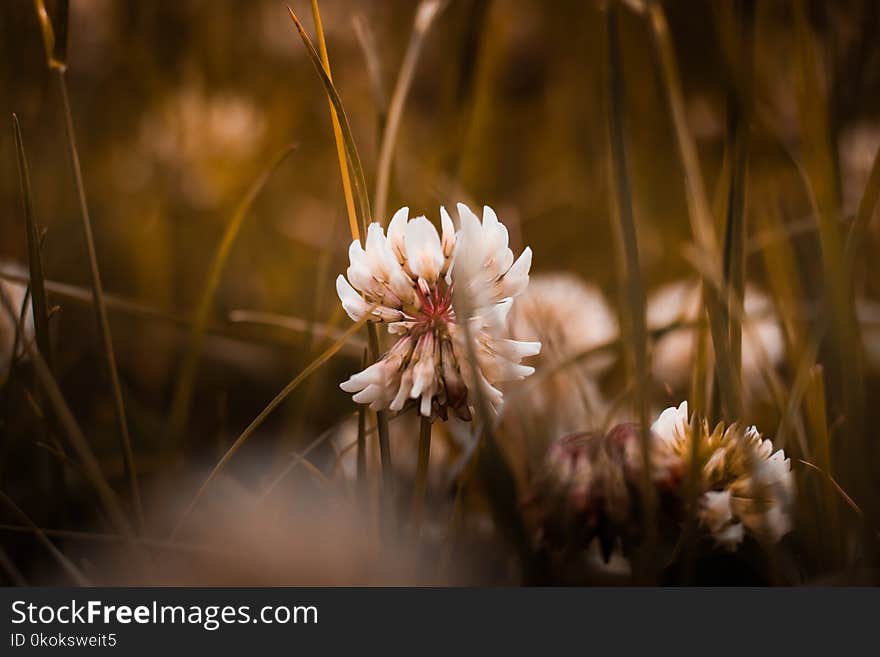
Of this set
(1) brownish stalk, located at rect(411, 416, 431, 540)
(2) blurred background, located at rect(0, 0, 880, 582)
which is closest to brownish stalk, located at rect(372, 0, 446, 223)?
(2) blurred background, located at rect(0, 0, 880, 582)

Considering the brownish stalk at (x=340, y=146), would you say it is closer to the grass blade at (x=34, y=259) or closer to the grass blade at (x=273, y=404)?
the grass blade at (x=273, y=404)

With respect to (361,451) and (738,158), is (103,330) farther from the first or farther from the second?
(738,158)

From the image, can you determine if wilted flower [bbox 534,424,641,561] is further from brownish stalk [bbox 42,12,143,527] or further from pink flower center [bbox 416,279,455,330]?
brownish stalk [bbox 42,12,143,527]

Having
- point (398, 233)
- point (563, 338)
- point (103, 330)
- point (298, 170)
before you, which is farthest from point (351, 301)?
Answer: point (298, 170)

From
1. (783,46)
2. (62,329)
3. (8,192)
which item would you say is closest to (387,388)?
(62,329)

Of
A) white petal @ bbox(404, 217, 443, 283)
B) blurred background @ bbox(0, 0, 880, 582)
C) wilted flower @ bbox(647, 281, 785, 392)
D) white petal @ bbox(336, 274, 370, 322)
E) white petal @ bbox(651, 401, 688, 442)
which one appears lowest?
white petal @ bbox(651, 401, 688, 442)

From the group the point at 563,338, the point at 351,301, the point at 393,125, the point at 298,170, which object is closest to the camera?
the point at 351,301
